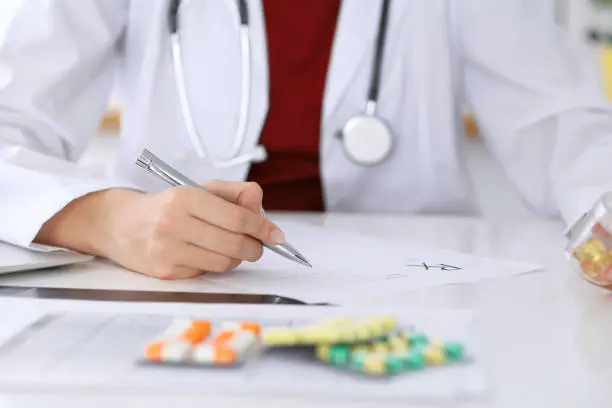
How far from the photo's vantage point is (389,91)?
1.22 meters

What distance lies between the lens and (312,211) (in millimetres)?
1244

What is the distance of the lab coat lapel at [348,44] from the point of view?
3.88ft

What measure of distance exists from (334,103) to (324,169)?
9 cm

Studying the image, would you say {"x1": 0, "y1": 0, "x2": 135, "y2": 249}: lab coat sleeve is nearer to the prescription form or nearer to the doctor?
the doctor

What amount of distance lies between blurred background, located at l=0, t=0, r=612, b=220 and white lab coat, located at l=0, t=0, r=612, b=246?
3.43 ft

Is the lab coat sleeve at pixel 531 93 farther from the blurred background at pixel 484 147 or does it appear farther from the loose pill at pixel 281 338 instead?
the blurred background at pixel 484 147

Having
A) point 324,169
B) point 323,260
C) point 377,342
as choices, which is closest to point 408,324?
point 377,342

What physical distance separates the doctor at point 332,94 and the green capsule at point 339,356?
2.18 feet

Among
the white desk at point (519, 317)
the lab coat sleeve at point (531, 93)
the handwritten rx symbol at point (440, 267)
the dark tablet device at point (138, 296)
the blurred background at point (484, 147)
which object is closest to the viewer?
the white desk at point (519, 317)

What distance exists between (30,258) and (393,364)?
0.42 metres

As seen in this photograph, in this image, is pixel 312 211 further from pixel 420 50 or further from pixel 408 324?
pixel 408 324

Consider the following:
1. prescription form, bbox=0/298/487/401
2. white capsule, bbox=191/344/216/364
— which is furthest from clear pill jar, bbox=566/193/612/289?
white capsule, bbox=191/344/216/364

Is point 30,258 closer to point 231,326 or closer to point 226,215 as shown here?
point 226,215

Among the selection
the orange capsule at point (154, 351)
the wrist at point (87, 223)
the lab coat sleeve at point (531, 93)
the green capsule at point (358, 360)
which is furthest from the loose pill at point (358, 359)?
the lab coat sleeve at point (531, 93)
